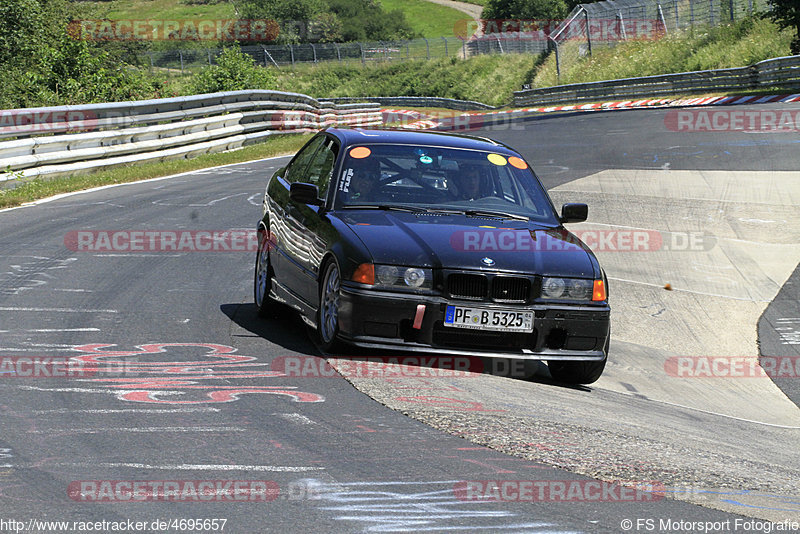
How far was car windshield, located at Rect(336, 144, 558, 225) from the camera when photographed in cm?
795

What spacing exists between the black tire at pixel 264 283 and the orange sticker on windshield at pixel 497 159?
1.95m

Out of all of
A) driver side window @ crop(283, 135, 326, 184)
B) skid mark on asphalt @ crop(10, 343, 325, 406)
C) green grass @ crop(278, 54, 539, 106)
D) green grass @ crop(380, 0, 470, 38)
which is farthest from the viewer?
green grass @ crop(380, 0, 470, 38)

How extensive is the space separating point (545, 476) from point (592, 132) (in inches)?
913

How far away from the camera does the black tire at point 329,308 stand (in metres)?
7.04

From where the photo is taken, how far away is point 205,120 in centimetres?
2341

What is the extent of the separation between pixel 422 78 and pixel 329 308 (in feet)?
221

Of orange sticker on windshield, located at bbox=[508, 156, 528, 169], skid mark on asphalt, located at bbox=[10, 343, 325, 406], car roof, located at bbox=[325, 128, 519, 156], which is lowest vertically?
skid mark on asphalt, located at bbox=[10, 343, 325, 406]

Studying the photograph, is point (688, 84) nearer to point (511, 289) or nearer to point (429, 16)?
point (511, 289)

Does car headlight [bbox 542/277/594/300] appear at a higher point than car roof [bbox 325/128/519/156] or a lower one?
lower

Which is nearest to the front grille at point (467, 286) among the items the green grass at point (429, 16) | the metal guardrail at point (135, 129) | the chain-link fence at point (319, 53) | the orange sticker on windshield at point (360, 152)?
the orange sticker on windshield at point (360, 152)

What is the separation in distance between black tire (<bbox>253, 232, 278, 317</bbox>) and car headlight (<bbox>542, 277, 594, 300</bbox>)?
255 cm

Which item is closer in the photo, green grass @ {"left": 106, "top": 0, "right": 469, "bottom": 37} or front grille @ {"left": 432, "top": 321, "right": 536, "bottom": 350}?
front grille @ {"left": 432, "top": 321, "right": 536, "bottom": 350}

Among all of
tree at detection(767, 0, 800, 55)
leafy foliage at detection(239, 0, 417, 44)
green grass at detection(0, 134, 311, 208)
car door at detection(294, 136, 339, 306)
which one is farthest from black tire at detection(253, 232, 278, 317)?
leafy foliage at detection(239, 0, 417, 44)

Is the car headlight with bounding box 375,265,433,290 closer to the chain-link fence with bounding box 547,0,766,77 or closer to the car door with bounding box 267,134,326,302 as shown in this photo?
the car door with bounding box 267,134,326,302
